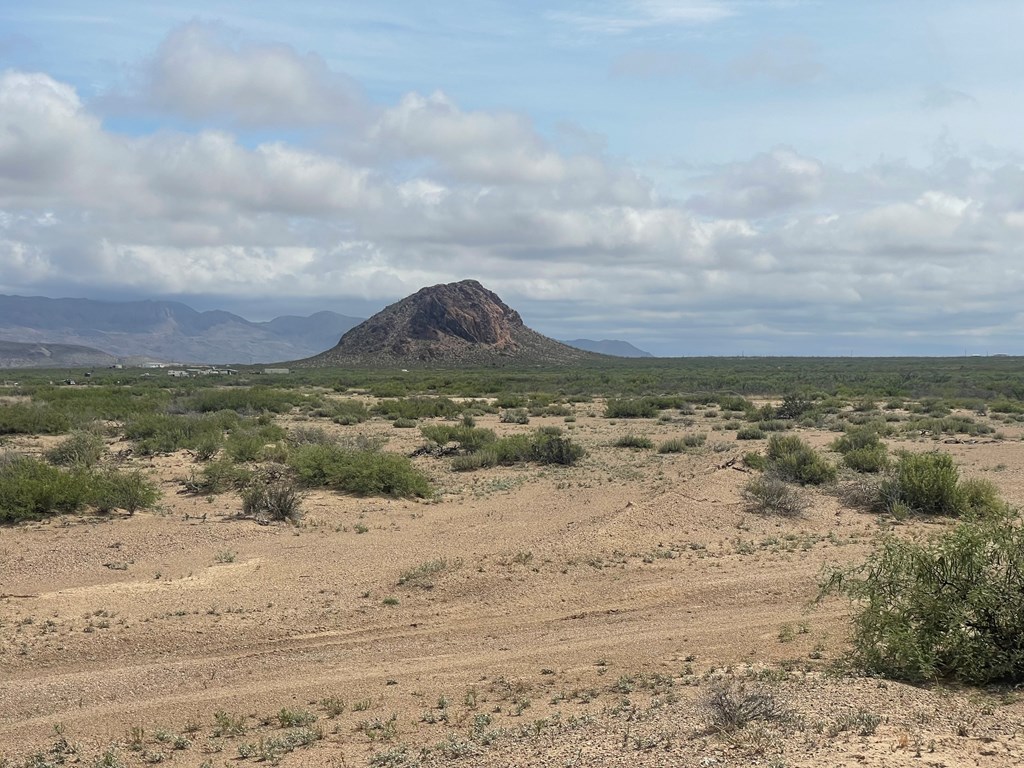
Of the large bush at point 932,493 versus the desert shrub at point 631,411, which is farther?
the desert shrub at point 631,411

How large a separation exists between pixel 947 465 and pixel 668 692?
12501mm

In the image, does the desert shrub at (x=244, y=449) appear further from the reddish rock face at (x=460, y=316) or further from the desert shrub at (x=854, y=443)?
the reddish rock face at (x=460, y=316)

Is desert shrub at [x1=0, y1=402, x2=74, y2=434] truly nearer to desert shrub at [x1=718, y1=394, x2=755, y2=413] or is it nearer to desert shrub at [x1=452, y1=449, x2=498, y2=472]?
desert shrub at [x1=452, y1=449, x2=498, y2=472]

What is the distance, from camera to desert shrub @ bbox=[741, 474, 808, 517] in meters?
16.5

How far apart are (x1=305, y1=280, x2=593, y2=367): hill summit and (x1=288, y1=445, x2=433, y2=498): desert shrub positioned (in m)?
106

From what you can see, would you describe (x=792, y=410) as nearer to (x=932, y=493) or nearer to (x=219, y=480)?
(x=932, y=493)

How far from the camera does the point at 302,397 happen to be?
49.8 metres

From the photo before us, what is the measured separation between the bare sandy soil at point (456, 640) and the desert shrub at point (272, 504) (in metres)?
0.36

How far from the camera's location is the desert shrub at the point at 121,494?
645 inches

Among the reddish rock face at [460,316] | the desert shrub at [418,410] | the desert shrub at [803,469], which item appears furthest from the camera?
the reddish rock face at [460,316]

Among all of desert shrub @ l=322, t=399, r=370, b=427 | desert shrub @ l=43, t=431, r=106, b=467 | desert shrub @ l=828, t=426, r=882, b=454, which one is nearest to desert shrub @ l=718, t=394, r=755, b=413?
desert shrub @ l=828, t=426, r=882, b=454

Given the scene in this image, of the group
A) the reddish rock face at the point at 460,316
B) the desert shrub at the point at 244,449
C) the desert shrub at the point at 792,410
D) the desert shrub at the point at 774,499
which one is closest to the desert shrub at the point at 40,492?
the desert shrub at the point at 244,449

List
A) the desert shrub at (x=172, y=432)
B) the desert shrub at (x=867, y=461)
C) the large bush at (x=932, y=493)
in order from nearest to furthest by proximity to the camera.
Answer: the large bush at (x=932, y=493), the desert shrub at (x=867, y=461), the desert shrub at (x=172, y=432)

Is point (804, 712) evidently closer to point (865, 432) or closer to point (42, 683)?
point (42, 683)
